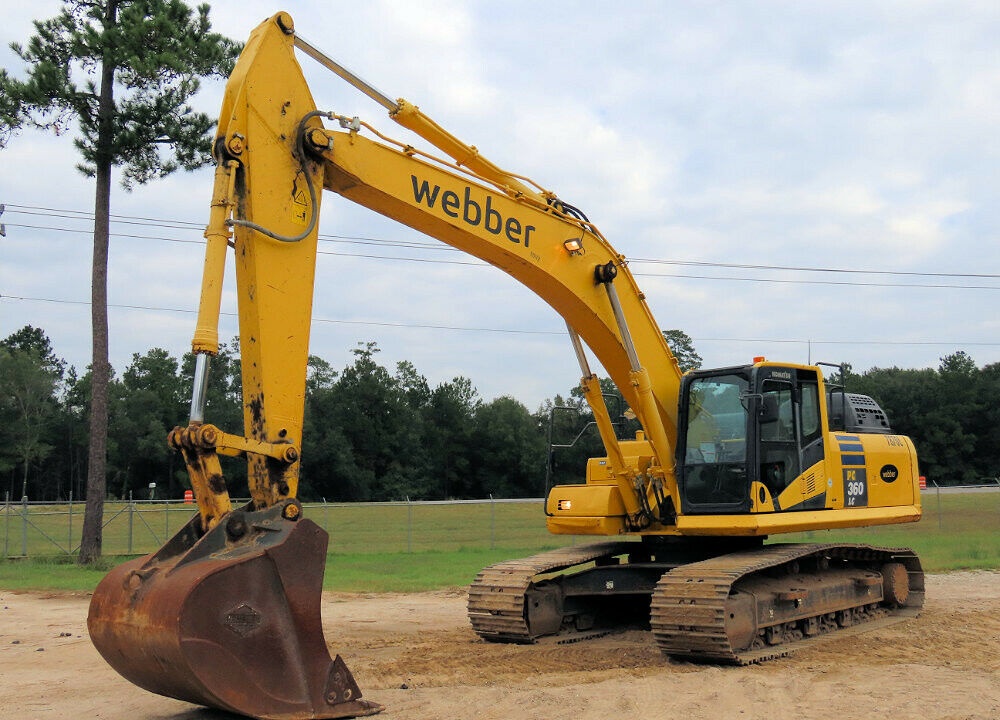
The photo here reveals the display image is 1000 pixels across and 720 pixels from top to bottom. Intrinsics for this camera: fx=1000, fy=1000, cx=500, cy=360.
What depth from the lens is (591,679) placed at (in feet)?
27.9

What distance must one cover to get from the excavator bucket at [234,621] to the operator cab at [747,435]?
186 inches

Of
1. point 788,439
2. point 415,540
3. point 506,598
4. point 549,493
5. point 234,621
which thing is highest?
point 788,439

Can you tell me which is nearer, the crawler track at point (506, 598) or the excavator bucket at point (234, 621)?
the excavator bucket at point (234, 621)

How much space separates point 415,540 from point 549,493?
1822 centimetres

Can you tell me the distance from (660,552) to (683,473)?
1412 mm

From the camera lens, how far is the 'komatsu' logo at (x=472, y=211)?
28.0ft

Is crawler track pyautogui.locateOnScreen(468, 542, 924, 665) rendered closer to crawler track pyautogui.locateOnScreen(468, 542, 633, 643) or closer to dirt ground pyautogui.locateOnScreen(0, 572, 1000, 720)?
crawler track pyautogui.locateOnScreen(468, 542, 633, 643)

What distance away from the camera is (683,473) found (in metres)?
10.4

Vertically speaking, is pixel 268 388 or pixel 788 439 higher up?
pixel 268 388

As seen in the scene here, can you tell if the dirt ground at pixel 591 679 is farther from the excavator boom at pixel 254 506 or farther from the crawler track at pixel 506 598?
the excavator boom at pixel 254 506

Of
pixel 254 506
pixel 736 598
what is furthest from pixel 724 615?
pixel 254 506

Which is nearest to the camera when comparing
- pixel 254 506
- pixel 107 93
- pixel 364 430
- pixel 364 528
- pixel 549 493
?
pixel 254 506

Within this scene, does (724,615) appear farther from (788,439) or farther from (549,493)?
(549,493)

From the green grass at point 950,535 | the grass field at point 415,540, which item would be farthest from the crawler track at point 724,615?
the green grass at point 950,535
